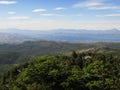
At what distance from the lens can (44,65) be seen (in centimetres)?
10562

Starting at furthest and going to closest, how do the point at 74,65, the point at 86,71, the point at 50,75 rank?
the point at 74,65 < the point at 86,71 < the point at 50,75

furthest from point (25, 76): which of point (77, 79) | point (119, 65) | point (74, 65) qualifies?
point (119, 65)

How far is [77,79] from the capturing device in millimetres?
104250

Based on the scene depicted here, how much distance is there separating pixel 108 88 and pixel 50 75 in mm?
23472

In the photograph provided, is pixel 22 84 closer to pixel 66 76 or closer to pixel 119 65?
pixel 66 76

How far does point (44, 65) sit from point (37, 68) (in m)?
3.82

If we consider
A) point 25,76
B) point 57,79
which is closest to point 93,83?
point 57,79

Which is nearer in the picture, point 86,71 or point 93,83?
point 93,83

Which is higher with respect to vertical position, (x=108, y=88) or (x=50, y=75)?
(x=50, y=75)

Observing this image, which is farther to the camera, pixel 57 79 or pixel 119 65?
pixel 119 65

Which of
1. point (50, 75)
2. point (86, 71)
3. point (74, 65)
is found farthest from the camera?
point (74, 65)

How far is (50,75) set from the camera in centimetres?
10238

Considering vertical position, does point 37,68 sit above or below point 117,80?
above

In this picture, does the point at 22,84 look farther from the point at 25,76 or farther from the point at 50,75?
the point at 50,75
